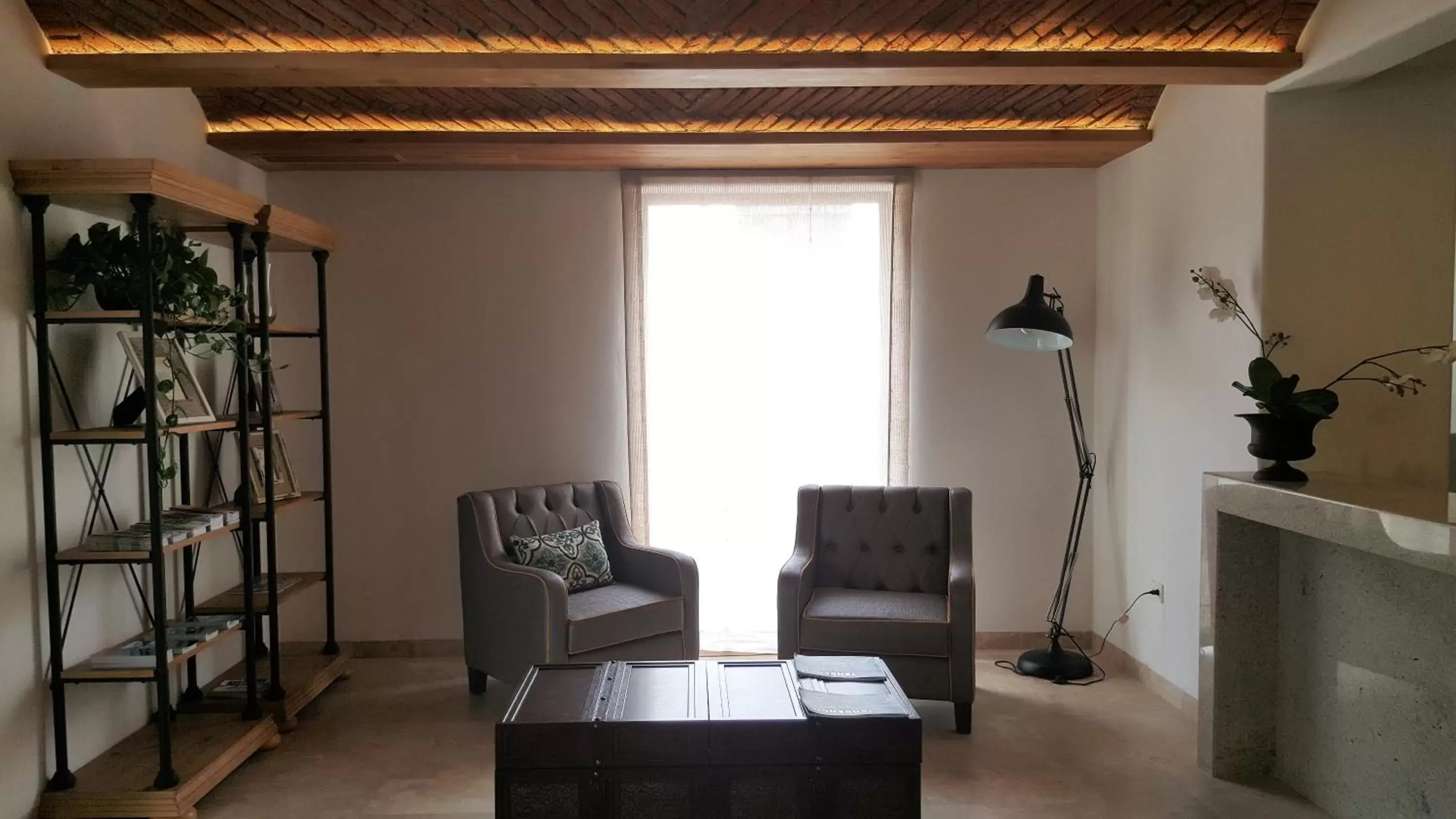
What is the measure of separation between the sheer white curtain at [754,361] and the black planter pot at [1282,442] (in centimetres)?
197

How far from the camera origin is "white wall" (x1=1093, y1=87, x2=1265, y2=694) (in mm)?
3838

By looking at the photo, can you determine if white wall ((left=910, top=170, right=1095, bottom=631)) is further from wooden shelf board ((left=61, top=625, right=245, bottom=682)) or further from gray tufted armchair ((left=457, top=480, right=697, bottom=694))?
wooden shelf board ((left=61, top=625, right=245, bottom=682))

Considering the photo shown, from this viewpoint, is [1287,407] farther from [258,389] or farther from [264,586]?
[264,586]

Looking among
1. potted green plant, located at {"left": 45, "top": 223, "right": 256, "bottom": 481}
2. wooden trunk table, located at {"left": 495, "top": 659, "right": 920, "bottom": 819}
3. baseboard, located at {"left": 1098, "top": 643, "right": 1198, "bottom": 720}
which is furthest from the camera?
baseboard, located at {"left": 1098, "top": 643, "right": 1198, "bottom": 720}

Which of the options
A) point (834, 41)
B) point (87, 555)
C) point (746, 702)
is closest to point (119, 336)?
point (87, 555)

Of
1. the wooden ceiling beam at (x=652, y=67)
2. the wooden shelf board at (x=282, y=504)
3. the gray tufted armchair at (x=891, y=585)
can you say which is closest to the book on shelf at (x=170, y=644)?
the wooden shelf board at (x=282, y=504)

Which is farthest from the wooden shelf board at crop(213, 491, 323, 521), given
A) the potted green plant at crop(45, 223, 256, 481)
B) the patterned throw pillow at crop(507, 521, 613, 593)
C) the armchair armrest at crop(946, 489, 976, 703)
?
the armchair armrest at crop(946, 489, 976, 703)

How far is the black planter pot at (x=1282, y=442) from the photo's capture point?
3309 mm

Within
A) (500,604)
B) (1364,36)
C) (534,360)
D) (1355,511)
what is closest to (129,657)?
(500,604)

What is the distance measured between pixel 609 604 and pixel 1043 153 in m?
3.00

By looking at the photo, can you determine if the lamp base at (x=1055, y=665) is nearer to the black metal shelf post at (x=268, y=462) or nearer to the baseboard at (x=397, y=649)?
the baseboard at (x=397, y=649)

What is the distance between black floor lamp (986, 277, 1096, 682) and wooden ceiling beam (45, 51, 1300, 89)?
1.08 metres

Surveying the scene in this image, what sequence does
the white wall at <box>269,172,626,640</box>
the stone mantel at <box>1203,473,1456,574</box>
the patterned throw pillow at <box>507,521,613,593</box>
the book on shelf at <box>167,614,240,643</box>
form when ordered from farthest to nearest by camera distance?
the white wall at <box>269,172,626,640</box>
the patterned throw pillow at <box>507,521,613,593</box>
the book on shelf at <box>167,614,240,643</box>
the stone mantel at <box>1203,473,1456,574</box>

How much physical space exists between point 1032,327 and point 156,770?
148 inches
